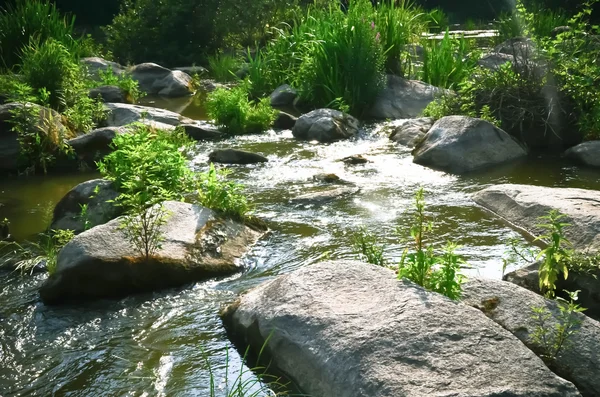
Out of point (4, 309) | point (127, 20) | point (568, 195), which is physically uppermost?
point (127, 20)

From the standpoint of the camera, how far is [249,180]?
7.90 metres

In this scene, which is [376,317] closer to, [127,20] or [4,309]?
[4,309]

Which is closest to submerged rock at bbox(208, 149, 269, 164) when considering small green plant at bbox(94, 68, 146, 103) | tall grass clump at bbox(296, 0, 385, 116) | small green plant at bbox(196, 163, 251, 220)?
tall grass clump at bbox(296, 0, 385, 116)

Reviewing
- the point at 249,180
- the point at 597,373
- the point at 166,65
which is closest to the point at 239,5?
the point at 166,65

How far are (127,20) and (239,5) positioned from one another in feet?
9.60

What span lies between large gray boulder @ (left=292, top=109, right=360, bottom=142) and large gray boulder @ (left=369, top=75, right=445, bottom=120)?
3.61 feet

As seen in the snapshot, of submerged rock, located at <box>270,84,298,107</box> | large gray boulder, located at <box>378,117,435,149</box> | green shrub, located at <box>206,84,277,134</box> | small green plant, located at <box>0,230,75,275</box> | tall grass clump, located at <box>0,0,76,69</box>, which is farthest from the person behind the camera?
tall grass clump, located at <box>0,0,76,69</box>

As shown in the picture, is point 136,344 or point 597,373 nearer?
point 597,373

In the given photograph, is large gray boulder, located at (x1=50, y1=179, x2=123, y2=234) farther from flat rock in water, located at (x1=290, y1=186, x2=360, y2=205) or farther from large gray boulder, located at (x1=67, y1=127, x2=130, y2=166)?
large gray boulder, located at (x1=67, y1=127, x2=130, y2=166)

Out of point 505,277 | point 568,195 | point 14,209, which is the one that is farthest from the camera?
point 14,209

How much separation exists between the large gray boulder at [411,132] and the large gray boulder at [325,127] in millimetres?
558

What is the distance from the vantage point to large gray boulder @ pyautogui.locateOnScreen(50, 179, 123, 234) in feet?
19.8

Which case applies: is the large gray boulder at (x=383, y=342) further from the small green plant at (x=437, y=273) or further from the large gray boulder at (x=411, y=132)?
the large gray boulder at (x=411, y=132)

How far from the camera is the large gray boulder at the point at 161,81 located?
14.8 meters
